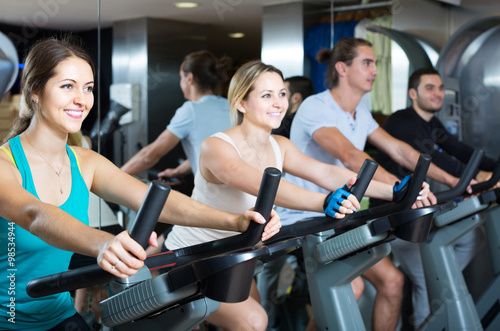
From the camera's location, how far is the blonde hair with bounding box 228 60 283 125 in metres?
2.60

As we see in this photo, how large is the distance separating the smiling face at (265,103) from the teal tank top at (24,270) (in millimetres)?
1028

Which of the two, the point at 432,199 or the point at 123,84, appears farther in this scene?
the point at 123,84

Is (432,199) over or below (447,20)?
below

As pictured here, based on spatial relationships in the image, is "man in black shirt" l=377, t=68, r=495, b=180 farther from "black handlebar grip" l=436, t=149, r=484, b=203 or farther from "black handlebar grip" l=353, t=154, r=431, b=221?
"black handlebar grip" l=353, t=154, r=431, b=221

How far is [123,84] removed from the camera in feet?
9.77

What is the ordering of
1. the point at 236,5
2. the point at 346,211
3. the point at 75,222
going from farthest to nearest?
the point at 236,5, the point at 346,211, the point at 75,222

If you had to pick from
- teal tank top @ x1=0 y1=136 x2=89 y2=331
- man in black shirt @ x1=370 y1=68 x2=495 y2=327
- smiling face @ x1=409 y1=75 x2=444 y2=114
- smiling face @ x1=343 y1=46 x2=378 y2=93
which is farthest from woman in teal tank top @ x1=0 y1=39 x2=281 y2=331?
smiling face @ x1=409 y1=75 x2=444 y2=114

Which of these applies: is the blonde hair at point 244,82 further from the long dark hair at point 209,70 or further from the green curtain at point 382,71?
the green curtain at point 382,71

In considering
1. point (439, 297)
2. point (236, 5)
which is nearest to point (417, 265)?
point (439, 297)

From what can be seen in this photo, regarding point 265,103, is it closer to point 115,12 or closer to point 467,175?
point 115,12

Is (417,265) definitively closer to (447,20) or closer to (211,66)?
(211,66)

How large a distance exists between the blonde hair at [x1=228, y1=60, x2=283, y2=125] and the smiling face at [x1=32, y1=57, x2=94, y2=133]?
0.93 meters

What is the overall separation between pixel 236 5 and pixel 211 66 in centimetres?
40

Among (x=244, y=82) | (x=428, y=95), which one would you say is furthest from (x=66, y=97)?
(x=428, y=95)
